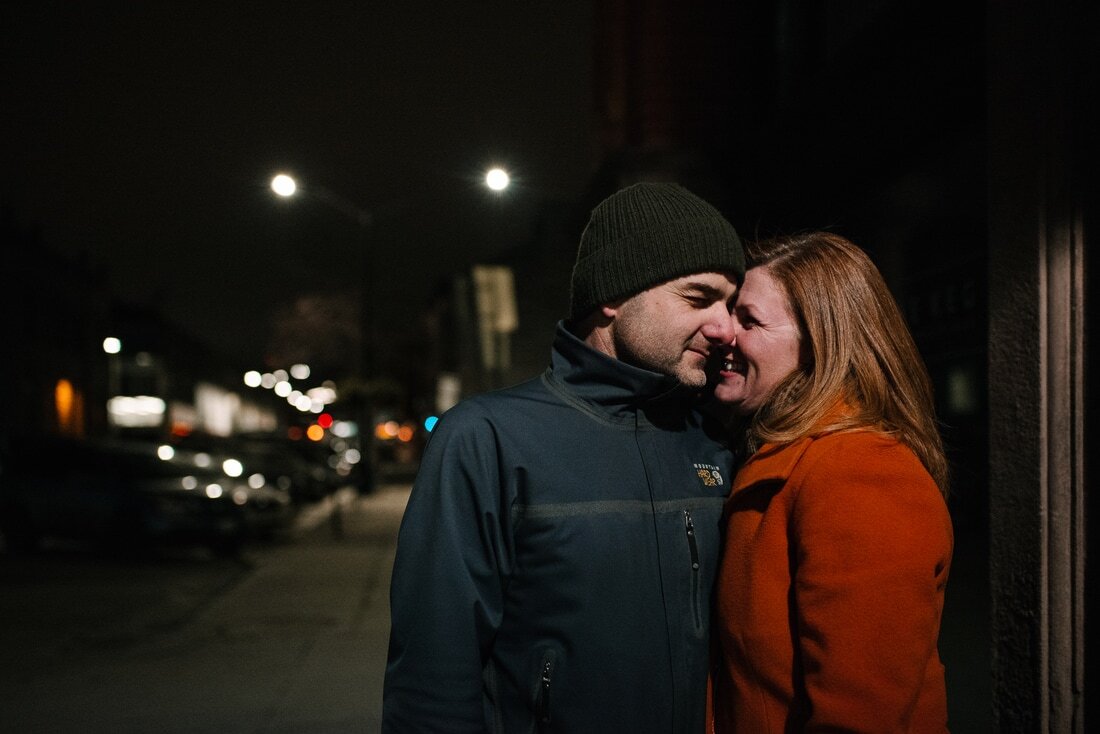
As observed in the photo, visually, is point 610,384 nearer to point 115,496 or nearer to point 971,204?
point 971,204

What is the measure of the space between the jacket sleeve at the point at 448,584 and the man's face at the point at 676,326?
0.49 m

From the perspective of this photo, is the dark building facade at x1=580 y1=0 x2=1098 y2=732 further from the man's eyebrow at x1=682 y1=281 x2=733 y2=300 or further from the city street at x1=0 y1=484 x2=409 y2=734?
the city street at x1=0 y1=484 x2=409 y2=734

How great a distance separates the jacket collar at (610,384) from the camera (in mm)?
2631

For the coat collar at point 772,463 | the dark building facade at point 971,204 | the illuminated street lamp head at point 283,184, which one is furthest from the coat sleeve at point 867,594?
the illuminated street lamp head at point 283,184

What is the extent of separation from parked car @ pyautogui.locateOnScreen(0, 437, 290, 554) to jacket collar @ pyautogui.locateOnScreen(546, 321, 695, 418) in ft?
46.9

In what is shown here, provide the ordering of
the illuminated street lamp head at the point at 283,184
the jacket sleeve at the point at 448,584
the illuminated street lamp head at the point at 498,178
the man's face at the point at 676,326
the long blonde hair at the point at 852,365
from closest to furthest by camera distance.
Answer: the jacket sleeve at the point at 448,584 < the long blonde hair at the point at 852,365 < the man's face at the point at 676,326 < the illuminated street lamp head at the point at 498,178 < the illuminated street lamp head at the point at 283,184

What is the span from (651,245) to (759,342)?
398mm

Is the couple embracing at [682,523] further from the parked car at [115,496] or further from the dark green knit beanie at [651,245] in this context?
the parked car at [115,496]

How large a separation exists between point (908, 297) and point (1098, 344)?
231cm

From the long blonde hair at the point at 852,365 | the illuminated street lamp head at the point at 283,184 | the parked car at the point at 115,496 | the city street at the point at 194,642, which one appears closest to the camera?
the long blonde hair at the point at 852,365

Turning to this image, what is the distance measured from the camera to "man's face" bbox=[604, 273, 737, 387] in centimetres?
271

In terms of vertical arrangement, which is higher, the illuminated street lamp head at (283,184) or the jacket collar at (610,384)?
the illuminated street lamp head at (283,184)

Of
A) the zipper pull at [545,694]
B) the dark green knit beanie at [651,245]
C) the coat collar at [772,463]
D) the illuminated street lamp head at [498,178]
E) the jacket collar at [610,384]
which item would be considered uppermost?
the illuminated street lamp head at [498,178]

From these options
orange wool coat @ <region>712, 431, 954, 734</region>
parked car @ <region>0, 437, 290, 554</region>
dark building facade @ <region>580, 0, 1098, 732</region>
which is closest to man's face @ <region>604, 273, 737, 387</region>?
orange wool coat @ <region>712, 431, 954, 734</region>
